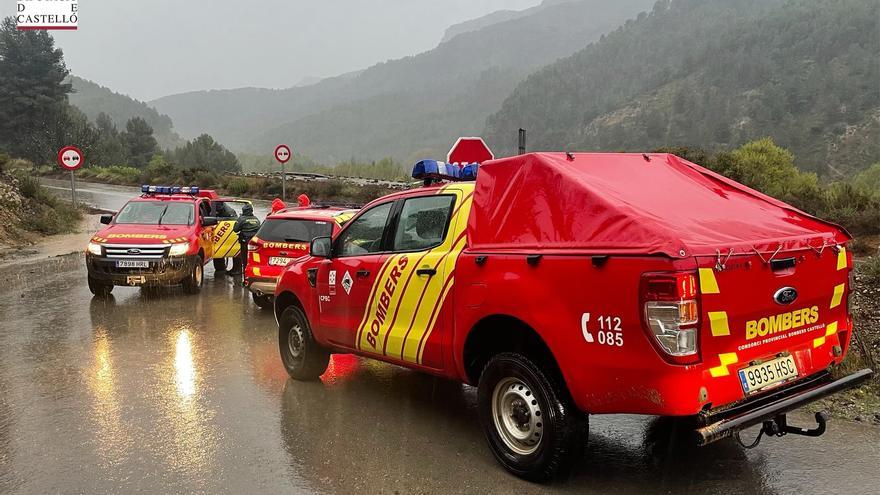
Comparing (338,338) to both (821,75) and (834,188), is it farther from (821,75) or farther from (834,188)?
(821,75)

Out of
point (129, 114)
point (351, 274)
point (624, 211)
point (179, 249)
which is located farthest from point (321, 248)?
point (129, 114)

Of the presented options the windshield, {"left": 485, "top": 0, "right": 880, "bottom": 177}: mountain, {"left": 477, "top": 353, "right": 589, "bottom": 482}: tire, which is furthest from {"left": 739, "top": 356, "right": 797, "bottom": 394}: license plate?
{"left": 485, "top": 0, "right": 880, "bottom": 177}: mountain

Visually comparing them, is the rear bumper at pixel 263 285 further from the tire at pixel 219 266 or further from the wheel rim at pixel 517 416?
the wheel rim at pixel 517 416

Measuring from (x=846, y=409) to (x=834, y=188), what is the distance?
1307 cm

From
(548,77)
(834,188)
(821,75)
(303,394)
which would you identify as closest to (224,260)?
(303,394)

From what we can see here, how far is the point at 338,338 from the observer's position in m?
5.68

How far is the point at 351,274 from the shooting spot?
18.1ft

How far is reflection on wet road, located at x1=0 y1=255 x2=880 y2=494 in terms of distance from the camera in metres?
4.06

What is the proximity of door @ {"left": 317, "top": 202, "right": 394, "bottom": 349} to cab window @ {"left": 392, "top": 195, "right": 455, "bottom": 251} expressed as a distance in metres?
0.20

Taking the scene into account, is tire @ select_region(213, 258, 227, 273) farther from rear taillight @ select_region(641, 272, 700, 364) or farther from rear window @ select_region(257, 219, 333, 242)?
rear taillight @ select_region(641, 272, 700, 364)

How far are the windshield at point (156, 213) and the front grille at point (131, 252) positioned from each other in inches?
43.7

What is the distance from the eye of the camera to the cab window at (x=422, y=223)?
479 centimetres

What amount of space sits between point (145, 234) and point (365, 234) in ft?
23.1

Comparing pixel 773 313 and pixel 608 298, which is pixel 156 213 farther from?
pixel 773 313
